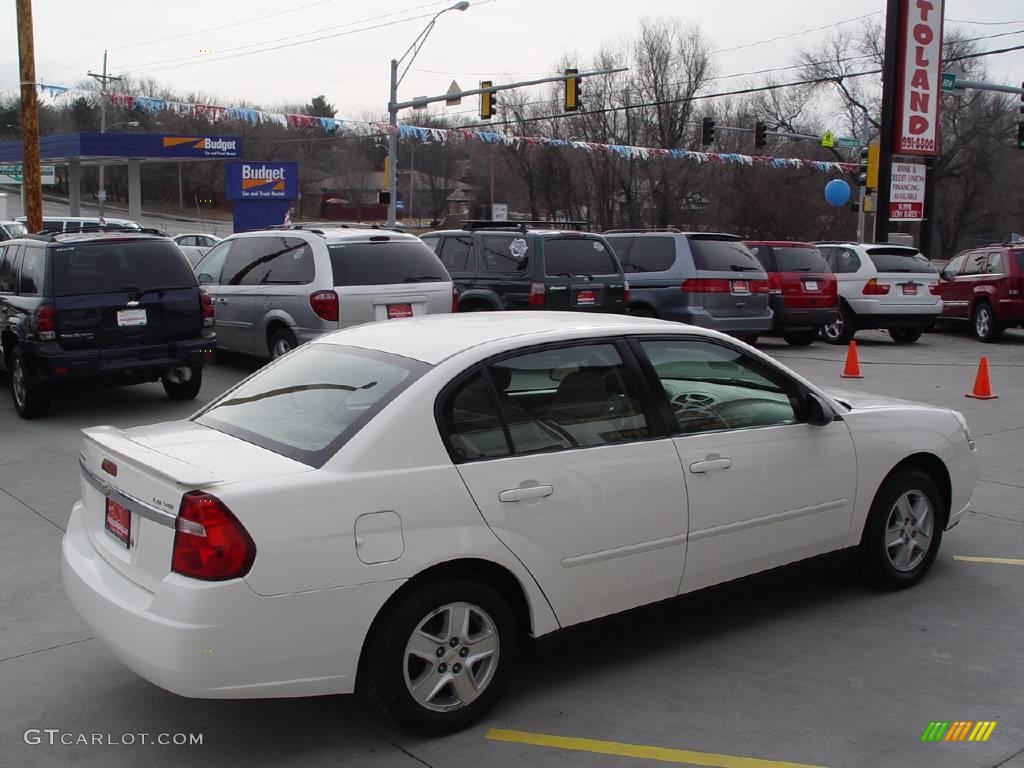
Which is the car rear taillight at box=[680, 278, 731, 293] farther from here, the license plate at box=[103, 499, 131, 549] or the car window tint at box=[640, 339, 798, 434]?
the license plate at box=[103, 499, 131, 549]

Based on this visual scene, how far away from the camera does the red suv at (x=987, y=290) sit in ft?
61.5

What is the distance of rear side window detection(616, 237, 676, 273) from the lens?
1611 cm

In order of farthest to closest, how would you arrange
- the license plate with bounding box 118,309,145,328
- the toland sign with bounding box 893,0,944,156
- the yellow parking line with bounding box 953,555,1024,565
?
the toland sign with bounding box 893,0,944,156, the license plate with bounding box 118,309,145,328, the yellow parking line with bounding box 953,555,1024,565

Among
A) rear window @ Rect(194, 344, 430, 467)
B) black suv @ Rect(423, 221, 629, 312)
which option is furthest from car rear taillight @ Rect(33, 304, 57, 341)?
rear window @ Rect(194, 344, 430, 467)

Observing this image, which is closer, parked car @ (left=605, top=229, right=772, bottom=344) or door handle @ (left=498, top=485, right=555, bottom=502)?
door handle @ (left=498, top=485, right=555, bottom=502)

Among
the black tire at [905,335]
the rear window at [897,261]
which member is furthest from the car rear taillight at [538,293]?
the black tire at [905,335]

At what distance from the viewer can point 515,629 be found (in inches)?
162

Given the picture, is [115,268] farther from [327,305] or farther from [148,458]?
[148,458]

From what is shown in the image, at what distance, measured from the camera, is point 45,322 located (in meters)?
9.98

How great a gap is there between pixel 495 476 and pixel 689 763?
1.25 metres

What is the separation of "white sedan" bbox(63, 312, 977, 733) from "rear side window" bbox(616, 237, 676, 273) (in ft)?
35.9

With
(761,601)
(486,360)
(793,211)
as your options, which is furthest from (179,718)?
(793,211)

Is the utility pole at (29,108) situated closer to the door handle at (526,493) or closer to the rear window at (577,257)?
the rear window at (577,257)

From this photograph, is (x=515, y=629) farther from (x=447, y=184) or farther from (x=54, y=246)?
(x=447, y=184)
